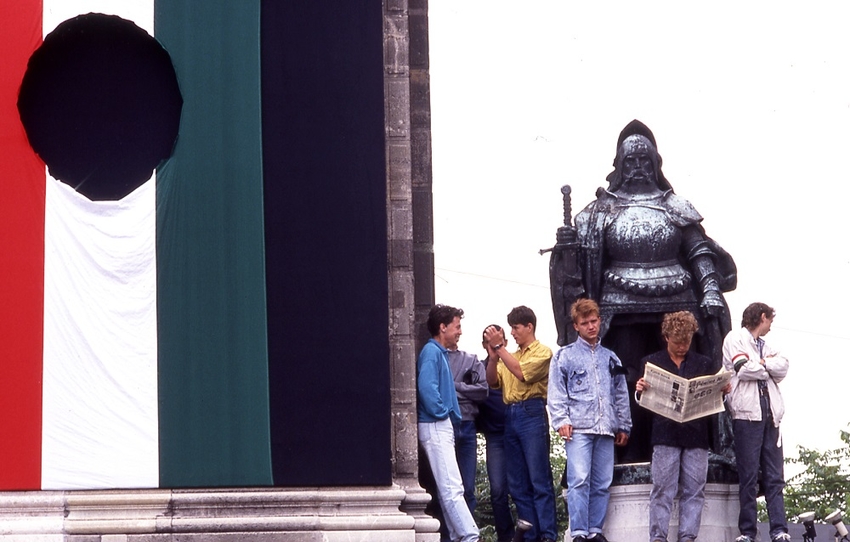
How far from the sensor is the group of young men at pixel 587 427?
14039 mm

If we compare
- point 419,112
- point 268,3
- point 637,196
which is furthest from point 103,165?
Answer: point 637,196

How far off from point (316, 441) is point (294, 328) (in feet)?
2.91

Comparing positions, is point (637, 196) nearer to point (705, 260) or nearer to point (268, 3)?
point (705, 260)

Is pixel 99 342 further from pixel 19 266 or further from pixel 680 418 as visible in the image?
pixel 680 418

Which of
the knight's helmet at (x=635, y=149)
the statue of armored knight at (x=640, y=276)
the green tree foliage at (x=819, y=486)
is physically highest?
the knight's helmet at (x=635, y=149)

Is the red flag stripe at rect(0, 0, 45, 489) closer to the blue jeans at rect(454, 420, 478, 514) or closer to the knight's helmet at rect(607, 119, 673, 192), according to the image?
the blue jeans at rect(454, 420, 478, 514)

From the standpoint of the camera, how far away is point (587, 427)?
14.1 meters

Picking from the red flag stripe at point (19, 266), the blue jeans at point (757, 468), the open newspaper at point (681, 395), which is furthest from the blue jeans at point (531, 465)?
the red flag stripe at point (19, 266)

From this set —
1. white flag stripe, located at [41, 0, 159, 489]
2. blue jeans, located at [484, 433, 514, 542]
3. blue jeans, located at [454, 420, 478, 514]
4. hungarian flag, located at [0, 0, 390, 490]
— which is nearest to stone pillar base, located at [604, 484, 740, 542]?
blue jeans, located at [484, 433, 514, 542]

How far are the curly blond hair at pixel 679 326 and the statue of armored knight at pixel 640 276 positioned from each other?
942 mm

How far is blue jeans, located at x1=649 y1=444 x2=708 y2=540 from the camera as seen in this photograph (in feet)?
46.1

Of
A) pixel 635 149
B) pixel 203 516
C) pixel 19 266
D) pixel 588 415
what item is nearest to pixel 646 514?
pixel 588 415

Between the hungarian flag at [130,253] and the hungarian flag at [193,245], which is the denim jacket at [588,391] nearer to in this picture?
the hungarian flag at [193,245]

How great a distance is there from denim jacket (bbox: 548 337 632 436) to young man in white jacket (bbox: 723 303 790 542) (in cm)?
93
